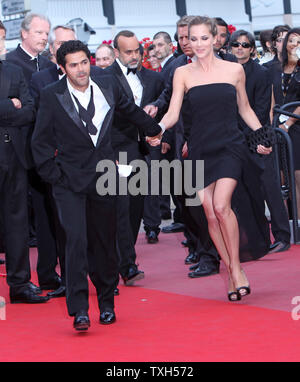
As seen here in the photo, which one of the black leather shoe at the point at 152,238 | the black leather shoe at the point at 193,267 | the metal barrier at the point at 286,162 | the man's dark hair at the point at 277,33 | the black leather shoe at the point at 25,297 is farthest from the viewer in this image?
the man's dark hair at the point at 277,33

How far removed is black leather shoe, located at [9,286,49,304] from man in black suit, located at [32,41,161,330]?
102cm

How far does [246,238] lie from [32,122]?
6.13ft

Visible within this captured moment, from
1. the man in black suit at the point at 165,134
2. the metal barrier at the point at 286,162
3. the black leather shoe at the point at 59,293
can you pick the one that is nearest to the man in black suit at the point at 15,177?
the black leather shoe at the point at 59,293

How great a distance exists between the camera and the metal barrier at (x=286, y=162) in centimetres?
862

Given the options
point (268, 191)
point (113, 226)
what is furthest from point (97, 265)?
point (268, 191)

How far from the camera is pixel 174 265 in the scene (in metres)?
8.09

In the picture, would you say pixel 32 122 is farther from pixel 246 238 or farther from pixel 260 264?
pixel 260 264

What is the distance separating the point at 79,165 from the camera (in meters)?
5.54

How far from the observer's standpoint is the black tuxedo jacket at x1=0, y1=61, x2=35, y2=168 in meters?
6.33

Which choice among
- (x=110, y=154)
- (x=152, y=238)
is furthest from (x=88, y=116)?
(x=152, y=238)

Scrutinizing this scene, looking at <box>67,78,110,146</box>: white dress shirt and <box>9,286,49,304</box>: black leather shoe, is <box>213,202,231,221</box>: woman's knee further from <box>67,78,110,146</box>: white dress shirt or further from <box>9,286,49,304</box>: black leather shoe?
<box>9,286,49,304</box>: black leather shoe

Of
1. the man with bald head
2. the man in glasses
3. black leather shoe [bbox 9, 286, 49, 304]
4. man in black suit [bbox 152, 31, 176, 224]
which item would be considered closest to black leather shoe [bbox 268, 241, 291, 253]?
the man in glasses

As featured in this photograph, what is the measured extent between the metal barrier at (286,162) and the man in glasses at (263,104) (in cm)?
11

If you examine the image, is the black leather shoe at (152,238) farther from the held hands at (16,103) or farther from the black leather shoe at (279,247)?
the held hands at (16,103)
